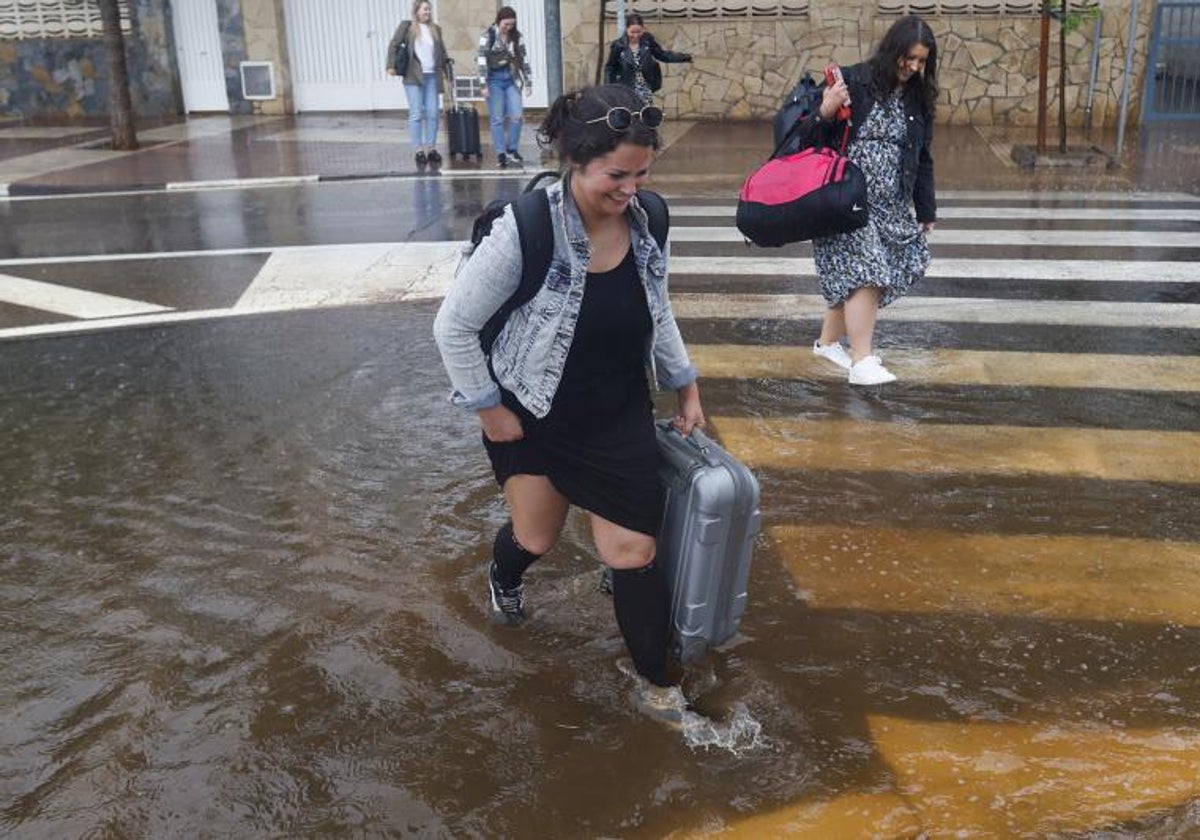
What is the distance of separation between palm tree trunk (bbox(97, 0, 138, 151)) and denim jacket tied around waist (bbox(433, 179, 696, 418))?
47.3 ft

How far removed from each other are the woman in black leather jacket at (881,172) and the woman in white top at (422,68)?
922 cm

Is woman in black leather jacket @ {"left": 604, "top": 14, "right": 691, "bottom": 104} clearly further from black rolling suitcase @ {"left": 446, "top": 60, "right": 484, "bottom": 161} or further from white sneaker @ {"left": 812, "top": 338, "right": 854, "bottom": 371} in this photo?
white sneaker @ {"left": 812, "top": 338, "right": 854, "bottom": 371}

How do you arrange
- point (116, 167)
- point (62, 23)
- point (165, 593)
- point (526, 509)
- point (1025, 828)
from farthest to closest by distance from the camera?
point (62, 23)
point (116, 167)
point (165, 593)
point (526, 509)
point (1025, 828)

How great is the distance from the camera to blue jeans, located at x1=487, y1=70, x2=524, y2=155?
14.3 m

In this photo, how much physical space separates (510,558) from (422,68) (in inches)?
473

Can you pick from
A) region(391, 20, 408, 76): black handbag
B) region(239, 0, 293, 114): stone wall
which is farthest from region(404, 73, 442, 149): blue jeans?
region(239, 0, 293, 114): stone wall

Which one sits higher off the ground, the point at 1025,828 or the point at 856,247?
the point at 856,247

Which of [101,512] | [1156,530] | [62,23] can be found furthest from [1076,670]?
[62,23]

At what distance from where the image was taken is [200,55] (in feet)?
67.9

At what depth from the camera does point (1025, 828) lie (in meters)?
2.89

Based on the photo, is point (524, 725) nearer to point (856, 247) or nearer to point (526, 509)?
point (526, 509)

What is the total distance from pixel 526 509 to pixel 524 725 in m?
0.59

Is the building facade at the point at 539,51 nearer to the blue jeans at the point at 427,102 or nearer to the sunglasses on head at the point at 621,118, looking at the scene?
the blue jeans at the point at 427,102

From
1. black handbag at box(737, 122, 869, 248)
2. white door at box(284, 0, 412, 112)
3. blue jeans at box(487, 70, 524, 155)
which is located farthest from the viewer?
white door at box(284, 0, 412, 112)
